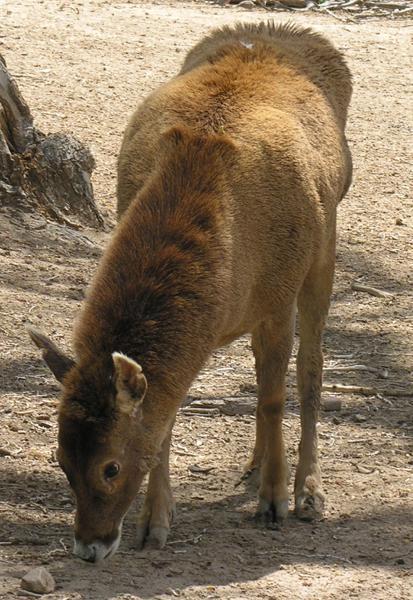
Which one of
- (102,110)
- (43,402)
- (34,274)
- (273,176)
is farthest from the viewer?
(102,110)

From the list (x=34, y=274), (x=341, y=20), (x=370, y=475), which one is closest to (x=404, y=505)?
(x=370, y=475)

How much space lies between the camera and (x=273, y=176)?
6219 millimetres

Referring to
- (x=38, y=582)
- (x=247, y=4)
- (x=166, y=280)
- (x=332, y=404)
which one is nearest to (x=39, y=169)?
(x=332, y=404)

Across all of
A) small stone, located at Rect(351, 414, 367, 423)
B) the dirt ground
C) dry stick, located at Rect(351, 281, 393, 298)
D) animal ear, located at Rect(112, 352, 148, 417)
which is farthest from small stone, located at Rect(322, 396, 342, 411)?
animal ear, located at Rect(112, 352, 148, 417)

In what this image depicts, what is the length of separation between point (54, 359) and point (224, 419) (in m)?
2.23

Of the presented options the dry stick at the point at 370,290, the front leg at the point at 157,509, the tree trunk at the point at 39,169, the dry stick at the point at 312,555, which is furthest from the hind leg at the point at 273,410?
the tree trunk at the point at 39,169

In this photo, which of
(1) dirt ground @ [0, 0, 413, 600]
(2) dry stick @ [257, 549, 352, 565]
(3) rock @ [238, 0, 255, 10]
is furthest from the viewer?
(3) rock @ [238, 0, 255, 10]

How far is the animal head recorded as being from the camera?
520 centimetres

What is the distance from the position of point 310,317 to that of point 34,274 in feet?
8.94

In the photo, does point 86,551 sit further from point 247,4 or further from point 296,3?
point 296,3

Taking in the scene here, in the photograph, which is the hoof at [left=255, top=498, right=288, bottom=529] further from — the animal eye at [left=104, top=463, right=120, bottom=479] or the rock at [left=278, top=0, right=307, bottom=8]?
the rock at [left=278, top=0, right=307, bottom=8]

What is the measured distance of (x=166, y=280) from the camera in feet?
18.1

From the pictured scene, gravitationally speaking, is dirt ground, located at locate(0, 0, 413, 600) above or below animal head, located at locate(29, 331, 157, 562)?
below

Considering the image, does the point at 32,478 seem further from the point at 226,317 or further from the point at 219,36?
the point at 219,36
